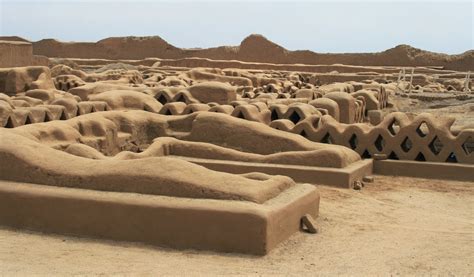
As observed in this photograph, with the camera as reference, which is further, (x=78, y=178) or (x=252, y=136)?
(x=252, y=136)

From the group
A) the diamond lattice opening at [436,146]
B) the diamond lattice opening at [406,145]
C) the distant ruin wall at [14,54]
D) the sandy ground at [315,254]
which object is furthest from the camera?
the distant ruin wall at [14,54]

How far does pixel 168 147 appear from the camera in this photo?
9.67m

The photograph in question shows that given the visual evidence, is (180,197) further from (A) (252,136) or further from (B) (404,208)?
(A) (252,136)

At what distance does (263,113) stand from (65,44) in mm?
30405

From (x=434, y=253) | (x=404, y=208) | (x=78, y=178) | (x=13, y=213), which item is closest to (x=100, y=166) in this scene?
(x=78, y=178)

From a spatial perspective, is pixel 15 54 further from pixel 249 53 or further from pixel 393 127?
pixel 249 53

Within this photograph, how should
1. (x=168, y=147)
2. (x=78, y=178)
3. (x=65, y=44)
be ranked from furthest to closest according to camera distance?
(x=65, y=44), (x=168, y=147), (x=78, y=178)

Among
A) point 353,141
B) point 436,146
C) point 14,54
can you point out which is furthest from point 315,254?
point 14,54

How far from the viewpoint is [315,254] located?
5.72 m

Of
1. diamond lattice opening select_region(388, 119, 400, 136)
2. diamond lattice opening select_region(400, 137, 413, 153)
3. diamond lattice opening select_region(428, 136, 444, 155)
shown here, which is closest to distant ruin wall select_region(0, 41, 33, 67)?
diamond lattice opening select_region(388, 119, 400, 136)

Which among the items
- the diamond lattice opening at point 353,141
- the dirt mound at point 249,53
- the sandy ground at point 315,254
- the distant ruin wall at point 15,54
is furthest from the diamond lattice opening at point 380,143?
the dirt mound at point 249,53

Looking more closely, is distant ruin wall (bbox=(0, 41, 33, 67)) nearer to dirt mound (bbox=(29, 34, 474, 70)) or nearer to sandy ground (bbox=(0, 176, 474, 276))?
sandy ground (bbox=(0, 176, 474, 276))

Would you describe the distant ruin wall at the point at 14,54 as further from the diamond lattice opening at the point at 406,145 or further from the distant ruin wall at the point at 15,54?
the diamond lattice opening at the point at 406,145

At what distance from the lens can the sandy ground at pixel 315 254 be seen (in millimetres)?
5152
